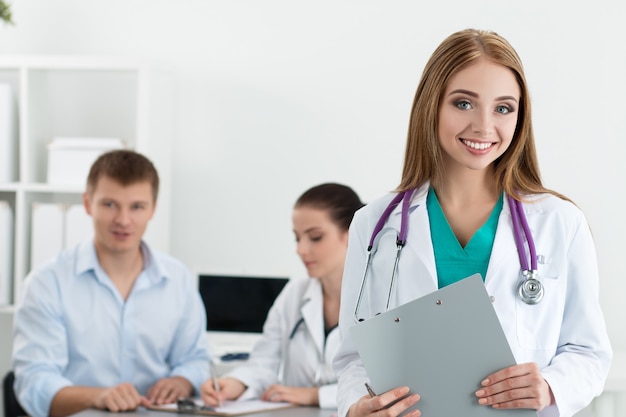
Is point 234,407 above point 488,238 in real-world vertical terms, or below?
below

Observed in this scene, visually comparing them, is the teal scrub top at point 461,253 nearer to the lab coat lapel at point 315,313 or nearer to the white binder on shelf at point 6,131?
the lab coat lapel at point 315,313

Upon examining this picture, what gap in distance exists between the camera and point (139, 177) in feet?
10.4

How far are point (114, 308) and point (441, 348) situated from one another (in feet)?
6.22

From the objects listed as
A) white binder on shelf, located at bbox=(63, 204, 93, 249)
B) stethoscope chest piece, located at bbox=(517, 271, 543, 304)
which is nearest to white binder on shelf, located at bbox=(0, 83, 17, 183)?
white binder on shelf, located at bbox=(63, 204, 93, 249)

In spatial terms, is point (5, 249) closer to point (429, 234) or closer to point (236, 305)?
point (236, 305)

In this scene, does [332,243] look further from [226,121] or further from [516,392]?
[226,121]

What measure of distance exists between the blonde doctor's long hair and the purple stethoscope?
0.03 metres

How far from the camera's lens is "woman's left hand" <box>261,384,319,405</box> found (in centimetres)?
275

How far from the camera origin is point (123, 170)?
3.15 m

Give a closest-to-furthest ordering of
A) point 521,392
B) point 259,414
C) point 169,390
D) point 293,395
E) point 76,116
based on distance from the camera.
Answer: point 521,392 < point 259,414 < point 293,395 < point 169,390 < point 76,116

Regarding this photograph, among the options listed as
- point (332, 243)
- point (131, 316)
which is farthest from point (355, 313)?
point (131, 316)

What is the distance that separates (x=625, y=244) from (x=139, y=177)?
238 cm

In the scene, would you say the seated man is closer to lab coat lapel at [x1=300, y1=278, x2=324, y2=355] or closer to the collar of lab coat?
lab coat lapel at [x1=300, y1=278, x2=324, y2=355]

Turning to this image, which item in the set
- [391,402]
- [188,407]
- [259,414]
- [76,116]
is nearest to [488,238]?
[391,402]
